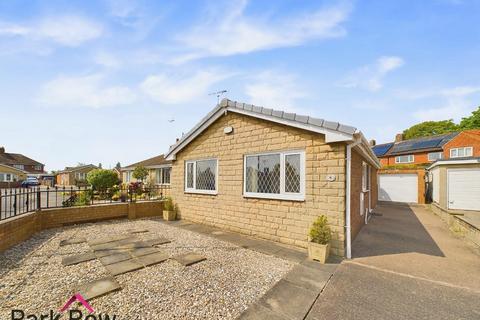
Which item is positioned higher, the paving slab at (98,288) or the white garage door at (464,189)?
the white garage door at (464,189)

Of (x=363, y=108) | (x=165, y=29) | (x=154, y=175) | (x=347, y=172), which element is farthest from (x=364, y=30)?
(x=154, y=175)

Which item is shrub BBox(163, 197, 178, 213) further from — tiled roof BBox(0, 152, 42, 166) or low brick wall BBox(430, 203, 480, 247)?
tiled roof BBox(0, 152, 42, 166)

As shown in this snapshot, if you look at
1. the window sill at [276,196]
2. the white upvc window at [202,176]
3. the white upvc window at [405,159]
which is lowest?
the window sill at [276,196]

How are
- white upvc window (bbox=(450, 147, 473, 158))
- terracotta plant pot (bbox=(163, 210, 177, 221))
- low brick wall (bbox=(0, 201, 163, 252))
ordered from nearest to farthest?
low brick wall (bbox=(0, 201, 163, 252)) < terracotta plant pot (bbox=(163, 210, 177, 221)) < white upvc window (bbox=(450, 147, 473, 158))

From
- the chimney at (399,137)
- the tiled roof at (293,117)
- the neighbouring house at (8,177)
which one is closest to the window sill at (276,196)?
the tiled roof at (293,117)

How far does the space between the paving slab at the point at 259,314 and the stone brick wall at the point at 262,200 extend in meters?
2.96

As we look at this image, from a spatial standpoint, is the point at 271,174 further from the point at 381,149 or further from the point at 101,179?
the point at 381,149

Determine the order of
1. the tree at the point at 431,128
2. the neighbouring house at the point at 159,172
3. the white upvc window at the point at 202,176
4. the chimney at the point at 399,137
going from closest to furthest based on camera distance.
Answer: the white upvc window at the point at 202,176, the neighbouring house at the point at 159,172, the chimney at the point at 399,137, the tree at the point at 431,128

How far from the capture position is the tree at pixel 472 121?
37084mm

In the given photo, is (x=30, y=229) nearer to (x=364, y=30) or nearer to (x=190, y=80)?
(x=190, y=80)

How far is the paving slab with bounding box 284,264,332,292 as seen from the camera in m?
3.82

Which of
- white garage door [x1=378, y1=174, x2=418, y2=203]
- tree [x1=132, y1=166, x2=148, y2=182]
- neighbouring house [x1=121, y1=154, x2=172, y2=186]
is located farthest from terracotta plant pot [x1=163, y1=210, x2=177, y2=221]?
white garage door [x1=378, y1=174, x2=418, y2=203]

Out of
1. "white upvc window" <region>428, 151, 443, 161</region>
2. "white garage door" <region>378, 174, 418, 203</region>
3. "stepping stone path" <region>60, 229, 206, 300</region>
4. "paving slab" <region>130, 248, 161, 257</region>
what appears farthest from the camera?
"white upvc window" <region>428, 151, 443, 161</region>

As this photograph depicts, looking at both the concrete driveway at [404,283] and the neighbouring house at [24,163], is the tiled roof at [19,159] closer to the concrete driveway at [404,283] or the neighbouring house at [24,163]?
the neighbouring house at [24,163]
